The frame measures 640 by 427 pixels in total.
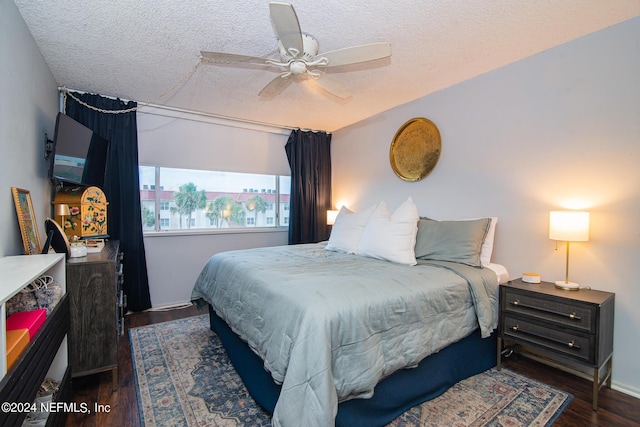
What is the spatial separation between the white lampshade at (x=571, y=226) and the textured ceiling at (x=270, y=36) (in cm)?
129

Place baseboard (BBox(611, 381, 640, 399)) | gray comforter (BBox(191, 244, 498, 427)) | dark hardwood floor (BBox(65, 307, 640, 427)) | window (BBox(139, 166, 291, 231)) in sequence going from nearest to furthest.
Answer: gray comforter (BBox(191, 244, 498, 427)), dark hardwood floor (BBox(65, 307, 640, 427)), baseboard (BBox(611, 381, 640, 399)), window (BBox(139, 166, 291, 231))

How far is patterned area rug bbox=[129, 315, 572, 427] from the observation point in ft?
5.61

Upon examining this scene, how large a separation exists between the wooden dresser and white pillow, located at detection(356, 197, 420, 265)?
199cm

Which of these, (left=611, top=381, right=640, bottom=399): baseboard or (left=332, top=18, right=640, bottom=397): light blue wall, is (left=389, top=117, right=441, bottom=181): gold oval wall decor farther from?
(left=611, top=381, right=640, bottom=399): baseboard

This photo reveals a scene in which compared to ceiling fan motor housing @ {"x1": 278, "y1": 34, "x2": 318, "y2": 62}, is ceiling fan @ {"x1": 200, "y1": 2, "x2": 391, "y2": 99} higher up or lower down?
lower down

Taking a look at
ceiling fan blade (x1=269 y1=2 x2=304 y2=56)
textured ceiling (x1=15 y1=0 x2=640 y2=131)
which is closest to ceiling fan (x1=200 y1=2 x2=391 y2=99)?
ceiling fan blade (x1=269 y1=2 x2=304 y2=56)

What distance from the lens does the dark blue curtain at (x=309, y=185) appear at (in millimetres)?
4547

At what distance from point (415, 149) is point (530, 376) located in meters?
2.34

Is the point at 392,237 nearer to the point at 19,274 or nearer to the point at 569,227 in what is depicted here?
the point at 569,227

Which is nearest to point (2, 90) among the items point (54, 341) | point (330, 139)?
point (54, 341)

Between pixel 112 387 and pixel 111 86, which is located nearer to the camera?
pixel 112 387

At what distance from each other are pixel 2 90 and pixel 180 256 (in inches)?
98.1

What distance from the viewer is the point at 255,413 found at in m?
1.77

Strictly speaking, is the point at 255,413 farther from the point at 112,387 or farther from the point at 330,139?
the point at 330,139
